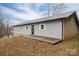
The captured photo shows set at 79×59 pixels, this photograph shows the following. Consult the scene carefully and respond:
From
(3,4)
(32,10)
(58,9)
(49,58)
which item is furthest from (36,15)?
(49,58)


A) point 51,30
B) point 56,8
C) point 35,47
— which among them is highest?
A: point 56,8

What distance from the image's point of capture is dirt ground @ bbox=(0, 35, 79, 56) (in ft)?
8.59

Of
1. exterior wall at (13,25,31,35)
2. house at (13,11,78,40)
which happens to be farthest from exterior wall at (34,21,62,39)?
exterior wall at (13,25,31,35)

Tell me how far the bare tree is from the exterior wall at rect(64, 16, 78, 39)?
199 mm

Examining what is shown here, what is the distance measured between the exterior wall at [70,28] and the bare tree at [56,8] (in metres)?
0.20

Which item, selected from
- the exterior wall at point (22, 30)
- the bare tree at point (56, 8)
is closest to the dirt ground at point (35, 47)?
the exterior wall at point (22, 30)

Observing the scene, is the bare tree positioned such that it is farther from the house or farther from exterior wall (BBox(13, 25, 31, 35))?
exterior wall (BBox(13, 25, 31, 35))

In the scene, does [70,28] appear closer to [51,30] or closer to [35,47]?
[51,30]

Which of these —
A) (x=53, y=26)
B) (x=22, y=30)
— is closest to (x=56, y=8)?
(x=53, y=26)

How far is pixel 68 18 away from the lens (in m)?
2.58

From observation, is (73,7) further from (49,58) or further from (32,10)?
(49,58)

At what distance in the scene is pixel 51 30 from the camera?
2.63 metres

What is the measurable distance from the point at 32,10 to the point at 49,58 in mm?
799

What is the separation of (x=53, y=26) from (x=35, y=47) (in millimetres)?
435
